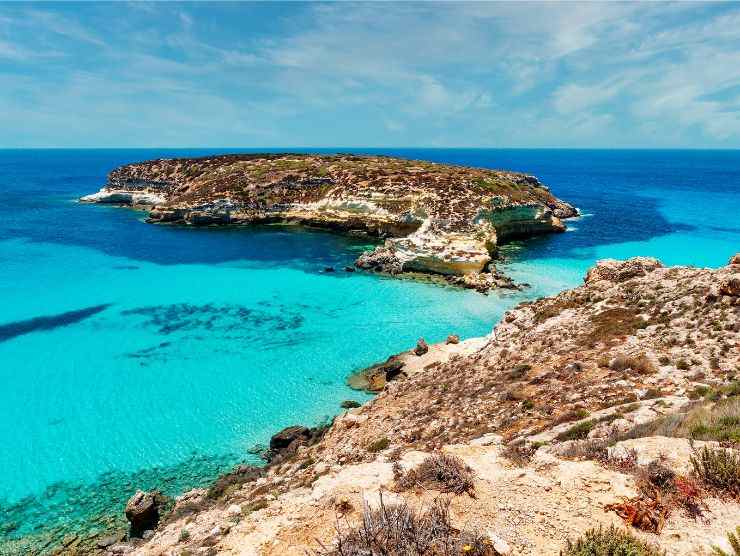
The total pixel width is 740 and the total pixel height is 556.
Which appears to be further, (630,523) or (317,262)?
(317,262)

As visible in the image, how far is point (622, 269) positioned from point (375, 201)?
51.4 m

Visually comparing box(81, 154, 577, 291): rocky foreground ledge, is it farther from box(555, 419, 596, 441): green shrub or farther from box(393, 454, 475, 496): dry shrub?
box(393, 454, 475, 496): dry shrub

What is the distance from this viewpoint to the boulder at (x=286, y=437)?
67.5 feet

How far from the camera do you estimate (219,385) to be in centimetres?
2655

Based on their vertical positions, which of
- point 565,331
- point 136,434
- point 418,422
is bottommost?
point 136,434

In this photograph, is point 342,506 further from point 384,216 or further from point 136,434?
point 384,216

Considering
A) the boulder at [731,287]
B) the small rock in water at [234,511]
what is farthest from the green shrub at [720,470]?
the boulder at [731,287]

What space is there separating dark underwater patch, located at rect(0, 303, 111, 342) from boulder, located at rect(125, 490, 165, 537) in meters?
24.2

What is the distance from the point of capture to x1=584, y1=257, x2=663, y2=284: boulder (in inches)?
965

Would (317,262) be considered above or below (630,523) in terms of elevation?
below

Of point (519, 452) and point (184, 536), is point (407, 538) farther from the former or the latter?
point (184, 536)

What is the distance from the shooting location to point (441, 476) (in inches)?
390

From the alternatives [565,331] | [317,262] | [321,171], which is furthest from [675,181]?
[565,331]

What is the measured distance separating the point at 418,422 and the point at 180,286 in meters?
36.7
